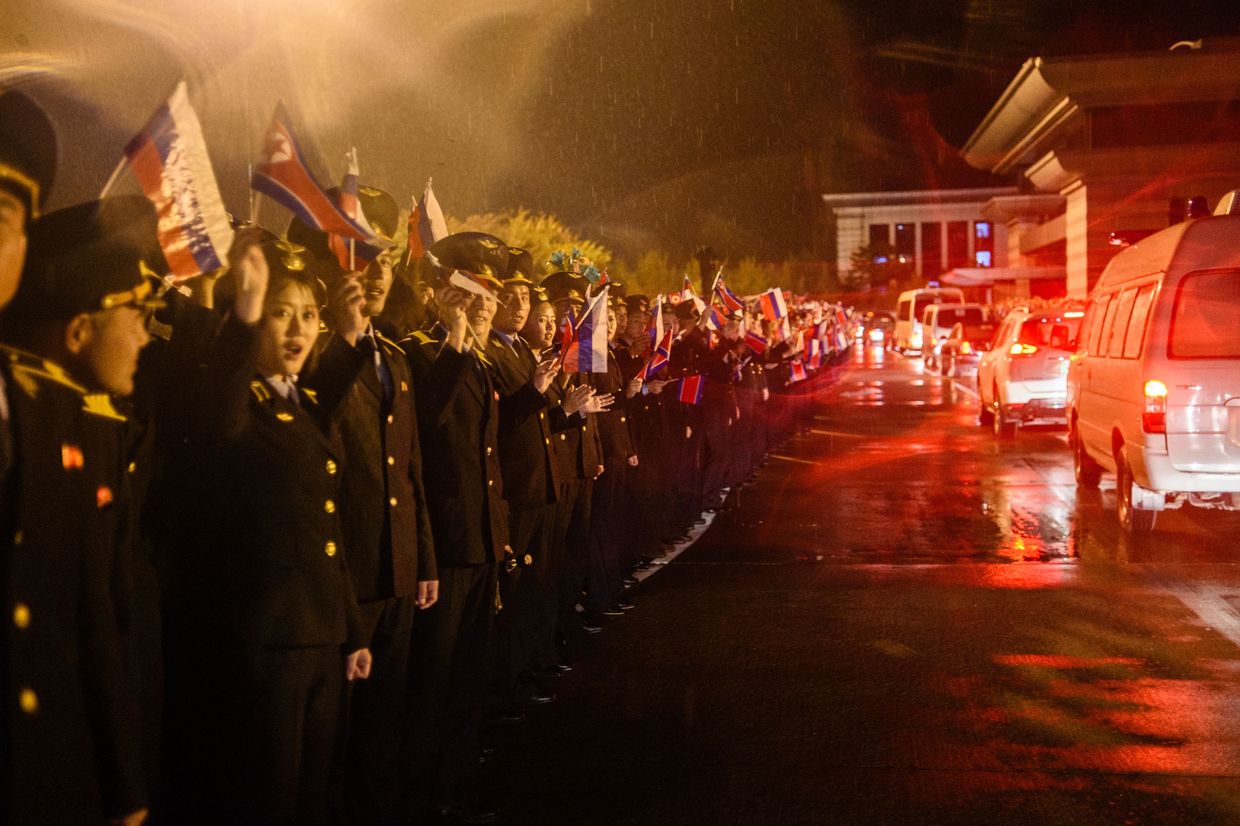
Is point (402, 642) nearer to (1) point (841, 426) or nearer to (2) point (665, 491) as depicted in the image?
(2) point (665, 491)

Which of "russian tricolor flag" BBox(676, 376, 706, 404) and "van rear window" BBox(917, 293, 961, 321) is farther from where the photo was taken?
"van rear window" BBox(917, 293, 961, 321)

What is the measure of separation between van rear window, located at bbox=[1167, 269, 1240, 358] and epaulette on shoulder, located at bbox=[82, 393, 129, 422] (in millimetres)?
8353

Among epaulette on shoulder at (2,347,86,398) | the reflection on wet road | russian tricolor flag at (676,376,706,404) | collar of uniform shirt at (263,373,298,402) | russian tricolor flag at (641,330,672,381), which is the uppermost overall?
epaulette on shoulder at (2,347,86,398)

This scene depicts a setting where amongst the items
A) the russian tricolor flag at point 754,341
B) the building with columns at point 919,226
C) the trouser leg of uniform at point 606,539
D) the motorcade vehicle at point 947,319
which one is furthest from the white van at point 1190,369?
the building with columns at point 919,226

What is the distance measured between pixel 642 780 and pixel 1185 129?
50096mm

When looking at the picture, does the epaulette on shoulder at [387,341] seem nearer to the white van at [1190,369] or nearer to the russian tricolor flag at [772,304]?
the white van at [1190,369]

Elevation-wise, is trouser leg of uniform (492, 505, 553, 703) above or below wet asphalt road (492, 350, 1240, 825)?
above

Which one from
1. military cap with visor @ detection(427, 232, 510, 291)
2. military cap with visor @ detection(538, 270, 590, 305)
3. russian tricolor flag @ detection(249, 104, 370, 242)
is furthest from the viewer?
military cap with visor @ detection(538, 270, 590, 305)

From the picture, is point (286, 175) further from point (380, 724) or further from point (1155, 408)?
point (1155, 408)

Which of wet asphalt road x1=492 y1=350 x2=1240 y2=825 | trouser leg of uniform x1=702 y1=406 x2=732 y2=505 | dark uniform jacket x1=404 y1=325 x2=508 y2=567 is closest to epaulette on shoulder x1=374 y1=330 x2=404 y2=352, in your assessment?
dark uniform jacket x1=404 y1=325 x2=508 y2=567

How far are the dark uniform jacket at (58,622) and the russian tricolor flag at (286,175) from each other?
1230 millimetres

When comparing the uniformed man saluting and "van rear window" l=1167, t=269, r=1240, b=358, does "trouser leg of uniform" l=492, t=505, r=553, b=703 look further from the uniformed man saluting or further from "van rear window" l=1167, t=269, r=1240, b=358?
"van rear window" l=1167, t=269, r=1240, b=358

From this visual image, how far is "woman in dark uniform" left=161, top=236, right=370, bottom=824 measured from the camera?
134 inches

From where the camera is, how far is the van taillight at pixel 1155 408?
373 inches
